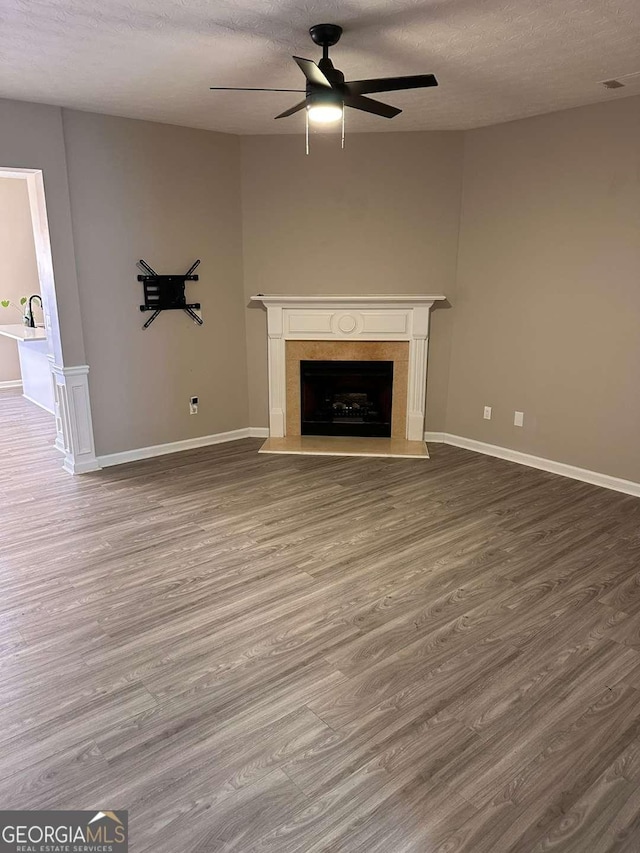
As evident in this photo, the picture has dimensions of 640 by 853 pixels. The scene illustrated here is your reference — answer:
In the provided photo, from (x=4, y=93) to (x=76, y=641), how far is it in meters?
3.48

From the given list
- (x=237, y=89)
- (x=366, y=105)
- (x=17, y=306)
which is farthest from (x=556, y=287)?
(x=17, y=306)

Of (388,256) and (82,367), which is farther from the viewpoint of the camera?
(388,256)

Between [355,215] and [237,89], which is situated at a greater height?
[237,89]

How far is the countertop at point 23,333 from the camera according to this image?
242 inches

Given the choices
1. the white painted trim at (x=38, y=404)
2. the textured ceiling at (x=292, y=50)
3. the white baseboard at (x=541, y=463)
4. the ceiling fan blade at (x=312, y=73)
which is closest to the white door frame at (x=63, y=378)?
the textured ceiling at (x=292, y=50)

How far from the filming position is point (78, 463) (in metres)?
4.66

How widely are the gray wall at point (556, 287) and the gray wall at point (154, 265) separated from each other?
7.07 ft

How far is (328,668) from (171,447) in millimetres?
3252

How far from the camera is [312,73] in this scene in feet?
8.51

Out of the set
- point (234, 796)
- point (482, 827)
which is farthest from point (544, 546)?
point (234, 796)

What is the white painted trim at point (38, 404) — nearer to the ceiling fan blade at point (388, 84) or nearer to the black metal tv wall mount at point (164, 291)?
the black metal tv wall mount at point (164, 291)

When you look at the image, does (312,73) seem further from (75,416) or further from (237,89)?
(75,416)

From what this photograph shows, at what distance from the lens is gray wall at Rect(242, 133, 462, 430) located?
16.2 ft

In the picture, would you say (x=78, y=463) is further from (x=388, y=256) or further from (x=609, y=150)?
Answer: (x=609, y=150)
